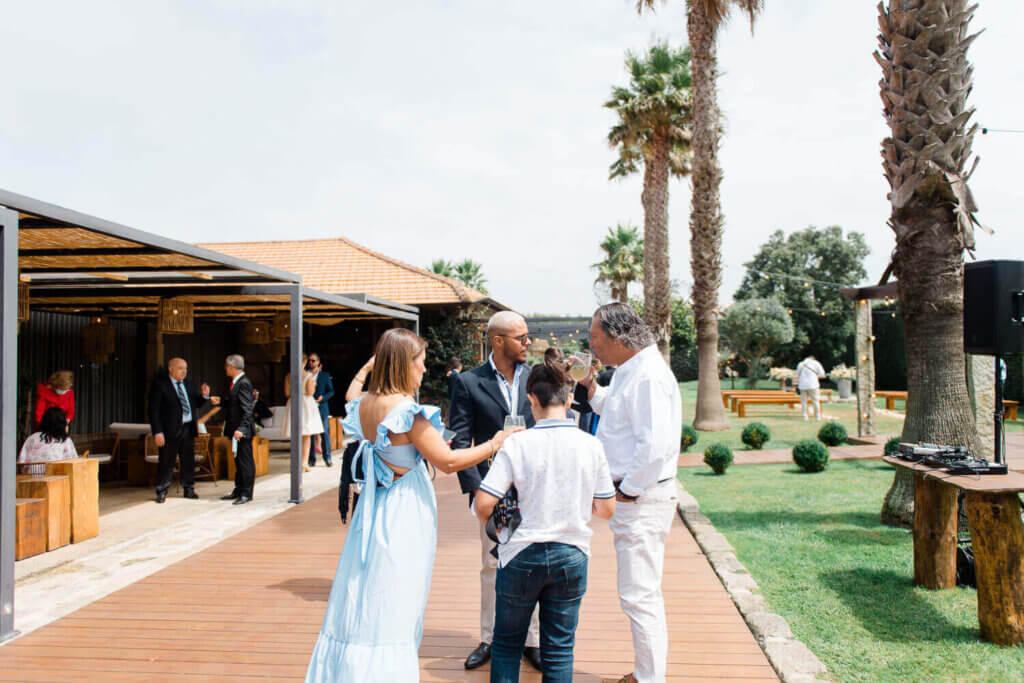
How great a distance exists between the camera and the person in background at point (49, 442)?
22.2 ft

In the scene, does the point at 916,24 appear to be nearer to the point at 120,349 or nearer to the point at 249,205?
the point at 120,349

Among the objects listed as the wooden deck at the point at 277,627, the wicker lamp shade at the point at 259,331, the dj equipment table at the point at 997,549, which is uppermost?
the wicker lamp shade at the point at 259,331

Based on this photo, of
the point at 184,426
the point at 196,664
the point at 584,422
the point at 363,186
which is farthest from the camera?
the point at 363,186

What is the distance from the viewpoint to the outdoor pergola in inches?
154

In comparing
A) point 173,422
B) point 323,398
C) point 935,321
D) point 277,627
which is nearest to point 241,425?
point 173,422

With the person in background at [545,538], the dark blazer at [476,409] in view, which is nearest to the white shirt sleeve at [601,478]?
the person in background at [545,538]

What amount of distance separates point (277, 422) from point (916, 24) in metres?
11.9

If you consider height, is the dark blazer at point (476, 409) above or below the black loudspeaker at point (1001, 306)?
below

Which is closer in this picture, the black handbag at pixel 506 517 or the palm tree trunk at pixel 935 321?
the black handbag at pixel 506 517

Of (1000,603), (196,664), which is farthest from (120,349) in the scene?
(1000,603)

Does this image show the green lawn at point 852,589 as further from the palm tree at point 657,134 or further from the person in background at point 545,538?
the palm tree at point 657,134

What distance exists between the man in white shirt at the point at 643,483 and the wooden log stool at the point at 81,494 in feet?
18.2

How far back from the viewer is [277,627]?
4066 millimetres

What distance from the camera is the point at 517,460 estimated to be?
2.53 metres
